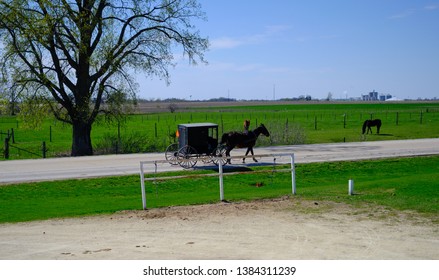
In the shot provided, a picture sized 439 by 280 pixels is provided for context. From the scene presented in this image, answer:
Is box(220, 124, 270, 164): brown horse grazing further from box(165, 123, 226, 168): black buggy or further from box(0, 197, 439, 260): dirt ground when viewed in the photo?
box(0, 197, 439, 260): dirt ground

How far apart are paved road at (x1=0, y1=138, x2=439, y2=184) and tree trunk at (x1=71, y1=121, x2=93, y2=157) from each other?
429 cm

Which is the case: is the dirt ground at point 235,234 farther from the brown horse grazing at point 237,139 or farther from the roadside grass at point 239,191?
the brown horse grazing at point 237,139

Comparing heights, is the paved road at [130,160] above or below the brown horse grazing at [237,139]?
below

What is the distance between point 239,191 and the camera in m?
19.3

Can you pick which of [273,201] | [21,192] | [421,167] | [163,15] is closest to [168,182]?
[21,192]

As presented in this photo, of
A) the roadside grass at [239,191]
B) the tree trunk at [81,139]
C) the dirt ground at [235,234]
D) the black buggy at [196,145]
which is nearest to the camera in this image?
the dirt ground at [235,234]

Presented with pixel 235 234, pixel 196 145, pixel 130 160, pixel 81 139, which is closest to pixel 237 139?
pixel 196 145

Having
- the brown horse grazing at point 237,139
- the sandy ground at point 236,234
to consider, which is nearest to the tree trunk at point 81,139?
the brown horse grazing at point 237,139

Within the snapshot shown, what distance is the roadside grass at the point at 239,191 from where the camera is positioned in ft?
49.8

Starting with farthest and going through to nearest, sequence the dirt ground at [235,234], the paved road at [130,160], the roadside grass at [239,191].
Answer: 1. the paved road at [130,160]
2. the roadside grass at [239,191]
3. the dirt ground at [235,234]

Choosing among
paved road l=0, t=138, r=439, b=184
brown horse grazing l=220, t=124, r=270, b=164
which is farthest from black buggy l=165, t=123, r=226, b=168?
paved road l=0, t=138, r=439, b=184

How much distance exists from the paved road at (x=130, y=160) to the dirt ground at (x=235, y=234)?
10.4m

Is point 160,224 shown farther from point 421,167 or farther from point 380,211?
point 421,167

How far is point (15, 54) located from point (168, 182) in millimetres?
17324
